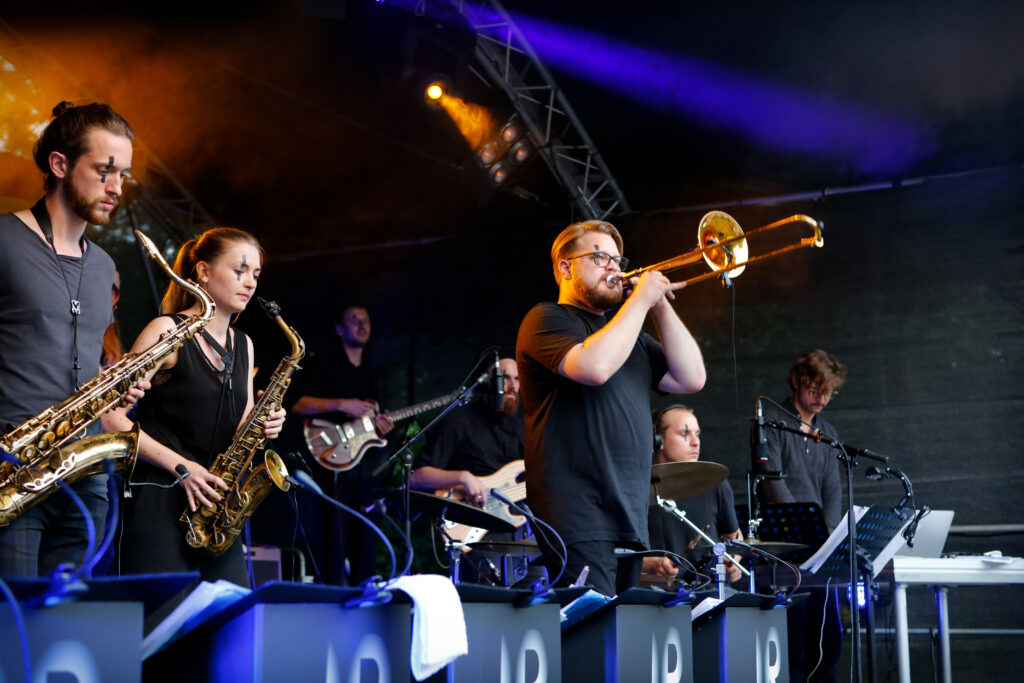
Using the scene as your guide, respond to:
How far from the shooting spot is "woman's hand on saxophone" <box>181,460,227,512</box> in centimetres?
326

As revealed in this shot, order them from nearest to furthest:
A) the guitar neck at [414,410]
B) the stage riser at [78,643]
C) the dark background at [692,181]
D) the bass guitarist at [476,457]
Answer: the stage riser at [78,643], the bass guitarist at [476,457], the dark background at [692,181], the guitar neck at [414,410]

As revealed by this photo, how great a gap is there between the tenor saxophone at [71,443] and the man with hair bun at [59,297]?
0.03 metres

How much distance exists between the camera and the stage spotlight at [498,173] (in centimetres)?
722

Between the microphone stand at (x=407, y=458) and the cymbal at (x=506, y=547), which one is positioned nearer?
the microphone stand at (x=407, y=458)

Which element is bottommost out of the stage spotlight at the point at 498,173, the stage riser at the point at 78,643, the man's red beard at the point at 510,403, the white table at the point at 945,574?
the white table at the point at 945,574

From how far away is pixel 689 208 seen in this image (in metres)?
8.07

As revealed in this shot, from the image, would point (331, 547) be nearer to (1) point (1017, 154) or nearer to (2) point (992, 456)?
(2) point (992, 456)

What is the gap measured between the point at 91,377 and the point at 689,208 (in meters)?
5.78

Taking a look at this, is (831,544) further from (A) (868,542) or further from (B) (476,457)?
(B) (476,457)

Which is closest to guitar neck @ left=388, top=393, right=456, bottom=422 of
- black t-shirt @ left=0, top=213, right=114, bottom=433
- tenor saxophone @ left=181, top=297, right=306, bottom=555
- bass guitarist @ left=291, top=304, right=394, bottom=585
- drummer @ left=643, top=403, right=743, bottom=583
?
bass guitarist @ left=291, top=304, right=394, bottom=585

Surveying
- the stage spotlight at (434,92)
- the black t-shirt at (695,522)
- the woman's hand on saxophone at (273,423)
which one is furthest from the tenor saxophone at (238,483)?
the stage spotlight at (434,92)

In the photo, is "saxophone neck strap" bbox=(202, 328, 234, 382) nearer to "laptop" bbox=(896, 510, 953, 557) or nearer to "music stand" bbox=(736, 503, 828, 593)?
"music stand" bbox=(736, 503, 828, 593)

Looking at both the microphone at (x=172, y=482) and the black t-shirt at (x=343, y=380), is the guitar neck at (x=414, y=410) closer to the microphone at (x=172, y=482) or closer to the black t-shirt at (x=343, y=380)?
the black t-shirt at (x=343, y=380)

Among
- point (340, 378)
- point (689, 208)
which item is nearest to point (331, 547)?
point (340, 378)
